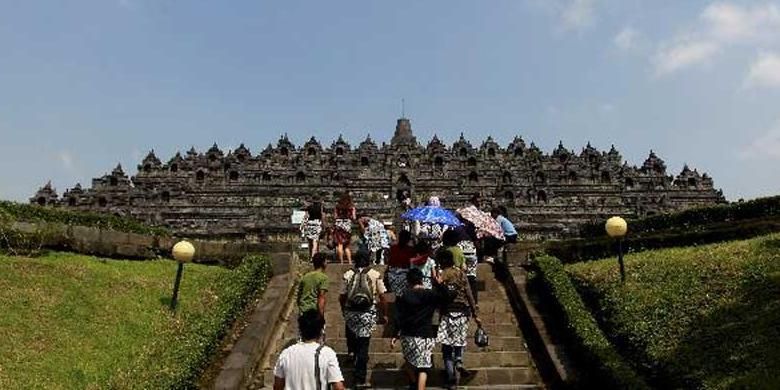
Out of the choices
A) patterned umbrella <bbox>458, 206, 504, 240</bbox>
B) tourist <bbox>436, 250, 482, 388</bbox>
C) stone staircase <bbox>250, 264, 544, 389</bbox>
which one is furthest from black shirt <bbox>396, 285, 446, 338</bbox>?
patterned umbrella <bbox>458, 206, 504, 240</bbox>

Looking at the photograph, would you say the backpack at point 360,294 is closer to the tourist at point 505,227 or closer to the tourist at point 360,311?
the tourist at point 360,311

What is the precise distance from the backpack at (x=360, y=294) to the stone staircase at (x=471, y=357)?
1.10 meters

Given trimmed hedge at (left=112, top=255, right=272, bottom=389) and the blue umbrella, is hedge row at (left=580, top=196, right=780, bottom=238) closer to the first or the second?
the blue umbrella

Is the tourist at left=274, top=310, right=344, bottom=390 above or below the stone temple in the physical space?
below

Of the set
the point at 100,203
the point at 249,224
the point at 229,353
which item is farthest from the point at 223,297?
the point at 100,203

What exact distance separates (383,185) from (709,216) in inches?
1144

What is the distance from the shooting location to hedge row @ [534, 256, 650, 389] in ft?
33.6

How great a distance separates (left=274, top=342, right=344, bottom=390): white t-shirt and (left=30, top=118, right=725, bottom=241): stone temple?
28.8 meters

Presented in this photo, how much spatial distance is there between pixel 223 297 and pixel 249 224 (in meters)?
23.0

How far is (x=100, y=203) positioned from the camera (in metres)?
45.1

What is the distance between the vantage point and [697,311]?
38.6 ft

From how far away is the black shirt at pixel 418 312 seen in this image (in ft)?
32.4

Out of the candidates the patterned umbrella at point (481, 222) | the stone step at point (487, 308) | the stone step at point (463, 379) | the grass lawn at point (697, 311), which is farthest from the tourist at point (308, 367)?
the patterned umbrella at point (481, 222)

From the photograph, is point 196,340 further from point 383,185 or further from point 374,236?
point 383,185
